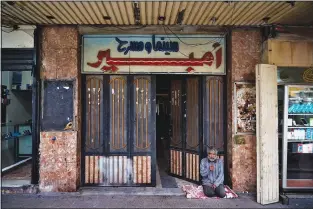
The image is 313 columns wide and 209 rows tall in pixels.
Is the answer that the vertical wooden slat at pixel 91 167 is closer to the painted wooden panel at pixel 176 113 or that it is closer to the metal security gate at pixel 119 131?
the metal security gate at pixel 119 131

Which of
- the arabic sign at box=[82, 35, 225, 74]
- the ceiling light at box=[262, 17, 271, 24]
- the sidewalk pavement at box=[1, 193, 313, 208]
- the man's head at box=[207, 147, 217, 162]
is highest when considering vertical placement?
the ceiling light at box=[262, 17, 271, 24]

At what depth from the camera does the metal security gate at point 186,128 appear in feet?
20.5

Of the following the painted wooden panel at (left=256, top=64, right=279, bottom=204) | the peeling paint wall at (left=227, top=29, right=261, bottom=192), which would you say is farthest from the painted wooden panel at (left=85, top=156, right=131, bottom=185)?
the painted wooden panel at (left=256, top=64, right=279, bottom=204)

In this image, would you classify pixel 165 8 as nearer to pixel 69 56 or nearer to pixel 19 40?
pixel 69 56

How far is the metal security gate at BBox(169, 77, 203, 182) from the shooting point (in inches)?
246

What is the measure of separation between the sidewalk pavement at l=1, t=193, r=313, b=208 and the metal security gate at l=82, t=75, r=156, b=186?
0.65 metres

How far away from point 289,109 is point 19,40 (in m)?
6.17

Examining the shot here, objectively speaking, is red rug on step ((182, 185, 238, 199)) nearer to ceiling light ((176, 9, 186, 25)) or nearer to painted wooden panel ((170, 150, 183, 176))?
painted wooden panel ((170, 150, 183, 176))

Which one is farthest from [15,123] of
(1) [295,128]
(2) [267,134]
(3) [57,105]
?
(1) [295,128]

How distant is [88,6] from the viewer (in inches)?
186

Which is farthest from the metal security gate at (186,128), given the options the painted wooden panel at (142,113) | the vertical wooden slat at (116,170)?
the vertical wooden slat at (116,170)

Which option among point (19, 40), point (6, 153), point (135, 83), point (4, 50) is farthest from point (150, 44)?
point (6, 153)

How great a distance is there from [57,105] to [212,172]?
3.73 meters

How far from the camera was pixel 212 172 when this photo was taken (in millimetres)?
5668
